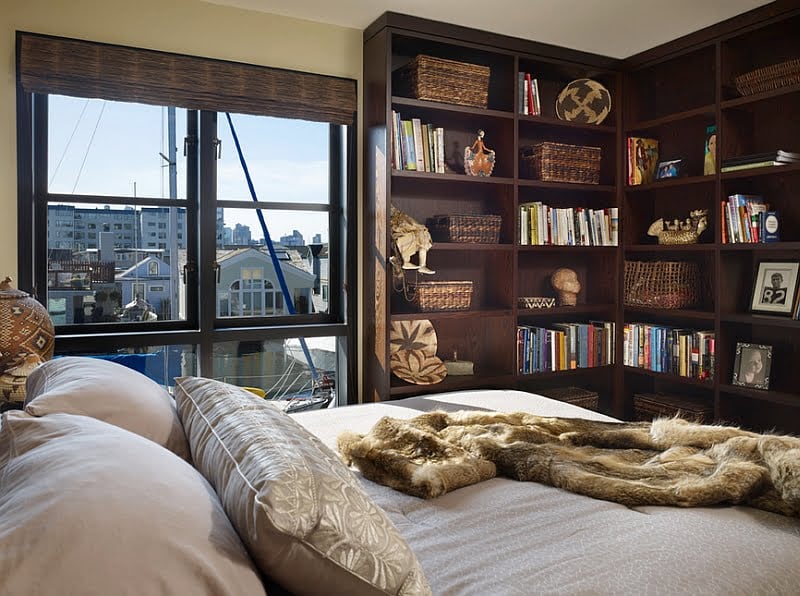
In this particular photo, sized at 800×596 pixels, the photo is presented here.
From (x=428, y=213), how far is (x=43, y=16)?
86.4 inches

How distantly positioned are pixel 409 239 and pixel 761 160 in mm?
1879

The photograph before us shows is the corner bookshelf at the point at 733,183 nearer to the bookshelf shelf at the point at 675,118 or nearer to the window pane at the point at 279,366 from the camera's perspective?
the bookshelf shelf at the point at 675,118

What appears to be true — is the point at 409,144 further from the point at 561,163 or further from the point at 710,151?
the point at 710,151

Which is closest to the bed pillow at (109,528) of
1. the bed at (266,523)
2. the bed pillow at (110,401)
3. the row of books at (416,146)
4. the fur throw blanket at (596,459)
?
the bed at (266,523)

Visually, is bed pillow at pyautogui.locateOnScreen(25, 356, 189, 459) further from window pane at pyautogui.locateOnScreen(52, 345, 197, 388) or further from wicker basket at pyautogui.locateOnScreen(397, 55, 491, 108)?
wicker basket at pyautogui.locateOnScreen(397, 55, 491, 108)

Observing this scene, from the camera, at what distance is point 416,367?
355 centimetres

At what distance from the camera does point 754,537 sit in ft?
4.33

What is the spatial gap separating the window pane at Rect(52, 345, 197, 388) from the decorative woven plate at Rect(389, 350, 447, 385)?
1094mm

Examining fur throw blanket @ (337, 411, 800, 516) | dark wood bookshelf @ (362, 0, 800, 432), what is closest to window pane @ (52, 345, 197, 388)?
dark wood bookshelf @ (362, 0, 800, 432)

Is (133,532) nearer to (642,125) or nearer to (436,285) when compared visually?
(436,285)

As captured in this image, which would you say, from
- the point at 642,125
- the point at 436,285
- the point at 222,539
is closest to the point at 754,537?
the point at 222,539

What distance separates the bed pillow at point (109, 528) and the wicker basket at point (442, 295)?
2683 millimetres

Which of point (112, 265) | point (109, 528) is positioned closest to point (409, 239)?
point (112, 265)

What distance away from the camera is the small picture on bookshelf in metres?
3.63
